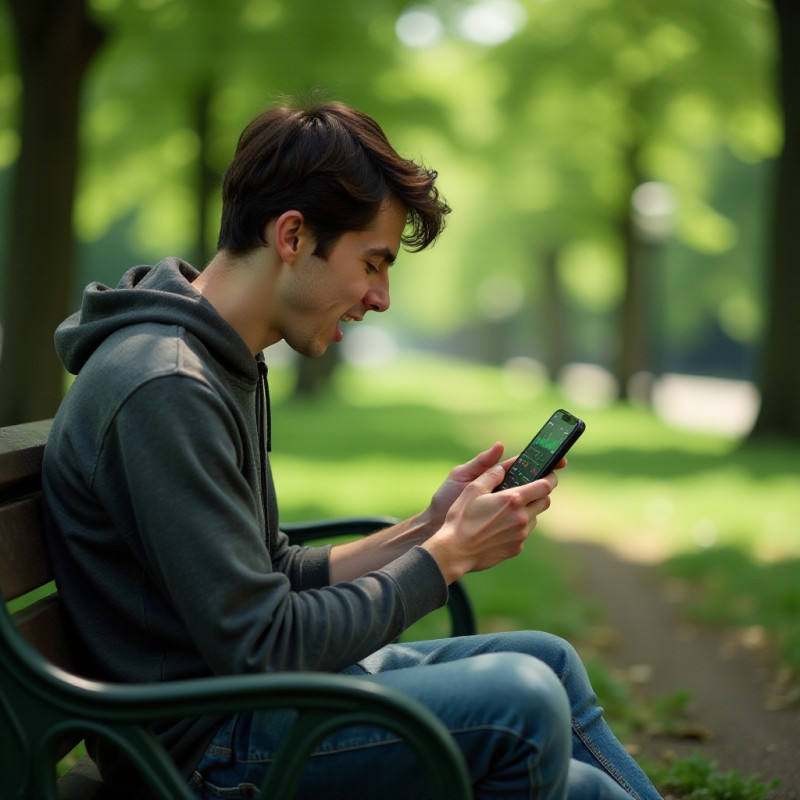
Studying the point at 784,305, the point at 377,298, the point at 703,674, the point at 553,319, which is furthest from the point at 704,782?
the point at 553,319

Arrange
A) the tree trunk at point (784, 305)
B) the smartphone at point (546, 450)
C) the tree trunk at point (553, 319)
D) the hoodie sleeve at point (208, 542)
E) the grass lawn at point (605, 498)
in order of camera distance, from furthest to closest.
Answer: the tree trunk at point (553, 319)
the tree trunk at point (784, 305)
the grass lawn at point (605, 498)
the smartphone at point (546, 450)
the hoodie sleeve at point (208, 542)

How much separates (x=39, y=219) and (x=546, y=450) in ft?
26.1

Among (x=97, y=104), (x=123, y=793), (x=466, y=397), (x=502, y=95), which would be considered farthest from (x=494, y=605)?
(x=466, y=397)

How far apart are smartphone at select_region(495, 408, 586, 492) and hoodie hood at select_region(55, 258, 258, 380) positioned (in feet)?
2.12

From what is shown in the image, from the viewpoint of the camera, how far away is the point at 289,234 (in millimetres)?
2189

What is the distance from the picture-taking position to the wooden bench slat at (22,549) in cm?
202

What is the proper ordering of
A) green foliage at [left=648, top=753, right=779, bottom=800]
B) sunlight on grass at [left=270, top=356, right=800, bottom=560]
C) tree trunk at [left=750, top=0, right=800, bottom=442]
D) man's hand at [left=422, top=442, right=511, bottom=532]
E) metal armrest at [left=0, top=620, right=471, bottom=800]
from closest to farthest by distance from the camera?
metal armrest at [left=0, top=620, right=471, bottom=800]
man's hand at [left=422, top=442, right=511, bottom=532]
green foliage at [left=648, top=753, right=779, bottom=800]
sunlight on grass at [left=270, top=356, right=800, bottom=560]
tree trunk at [left=750, top=0, right=800, bottom=442]

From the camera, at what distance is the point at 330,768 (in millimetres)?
1936

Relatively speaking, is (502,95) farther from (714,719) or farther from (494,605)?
(714,719)

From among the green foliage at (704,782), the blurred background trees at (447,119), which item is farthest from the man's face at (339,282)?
the blurred background trees at (447,119)

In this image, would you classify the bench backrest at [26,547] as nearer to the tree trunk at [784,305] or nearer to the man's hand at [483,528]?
the man's hand at [483,528]

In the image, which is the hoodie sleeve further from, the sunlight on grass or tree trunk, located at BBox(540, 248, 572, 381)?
tree trunk, located at BBox(540, 248, 572, 381)

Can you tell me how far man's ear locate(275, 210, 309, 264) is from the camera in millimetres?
2166

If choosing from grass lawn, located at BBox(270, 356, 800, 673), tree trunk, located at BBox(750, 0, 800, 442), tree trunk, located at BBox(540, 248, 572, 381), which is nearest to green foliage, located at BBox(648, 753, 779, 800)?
grass lawn, located at BBox(270, 356, 800, 673)
